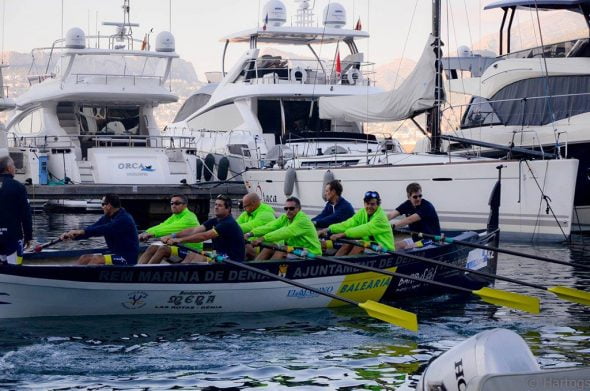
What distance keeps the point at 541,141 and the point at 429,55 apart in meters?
3.56

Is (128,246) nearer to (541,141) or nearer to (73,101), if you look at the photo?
(541,141)

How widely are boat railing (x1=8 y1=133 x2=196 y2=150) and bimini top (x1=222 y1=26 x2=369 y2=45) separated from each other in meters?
5.83

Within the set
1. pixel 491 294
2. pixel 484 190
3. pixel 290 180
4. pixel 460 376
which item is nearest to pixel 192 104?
pixel 290 180

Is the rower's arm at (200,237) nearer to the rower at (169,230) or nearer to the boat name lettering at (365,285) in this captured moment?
the rower at (169,230)

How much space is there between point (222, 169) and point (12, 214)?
855 inches

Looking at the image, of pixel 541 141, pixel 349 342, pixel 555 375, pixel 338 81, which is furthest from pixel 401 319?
pixel 338 81

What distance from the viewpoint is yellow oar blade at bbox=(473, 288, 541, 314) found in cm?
1568

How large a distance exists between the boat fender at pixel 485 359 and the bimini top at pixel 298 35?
31.2m

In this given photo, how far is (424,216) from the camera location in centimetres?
1822

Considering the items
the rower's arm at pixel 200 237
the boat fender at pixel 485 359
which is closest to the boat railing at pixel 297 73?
the rower's arm at pixel 200 237

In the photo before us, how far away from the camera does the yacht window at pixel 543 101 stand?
2873cm

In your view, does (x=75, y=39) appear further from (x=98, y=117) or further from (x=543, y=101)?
(x=543, y=101)

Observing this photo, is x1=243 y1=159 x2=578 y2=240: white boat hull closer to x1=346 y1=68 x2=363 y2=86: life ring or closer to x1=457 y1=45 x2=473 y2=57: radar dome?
x1=346 y1=68 x2=363 y2=86: life ring

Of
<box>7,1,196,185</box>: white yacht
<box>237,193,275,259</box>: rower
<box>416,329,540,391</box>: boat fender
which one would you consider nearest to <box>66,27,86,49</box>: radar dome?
<box>7,1,196,185</box>: white yacht
